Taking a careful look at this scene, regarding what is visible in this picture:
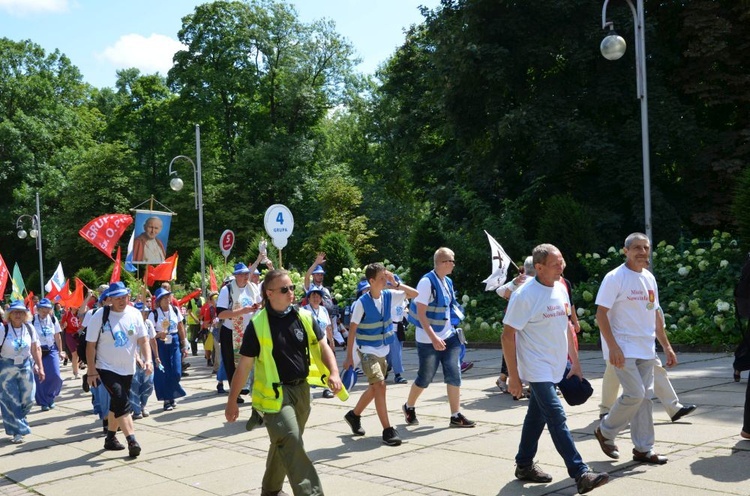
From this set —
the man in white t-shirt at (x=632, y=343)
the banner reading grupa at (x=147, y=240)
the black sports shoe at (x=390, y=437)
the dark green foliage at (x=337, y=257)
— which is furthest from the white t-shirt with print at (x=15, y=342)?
the dark green foliage at (x=337, y=257)

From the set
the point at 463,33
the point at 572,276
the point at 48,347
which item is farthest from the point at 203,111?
the point at 48,347

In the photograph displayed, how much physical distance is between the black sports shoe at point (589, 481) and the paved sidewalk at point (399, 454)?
289 millimetres

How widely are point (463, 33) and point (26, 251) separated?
4241cm

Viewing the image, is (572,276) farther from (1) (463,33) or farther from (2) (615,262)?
(1) (463,33)

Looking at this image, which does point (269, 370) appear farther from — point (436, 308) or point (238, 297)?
point (238, 297)

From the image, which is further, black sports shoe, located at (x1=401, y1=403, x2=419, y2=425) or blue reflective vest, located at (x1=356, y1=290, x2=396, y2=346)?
black sports shoe, located at (x1=401, y1=403, x2=419, y2=425)

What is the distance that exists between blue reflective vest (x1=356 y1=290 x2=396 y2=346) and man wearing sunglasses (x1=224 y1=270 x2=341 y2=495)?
2.76 meters

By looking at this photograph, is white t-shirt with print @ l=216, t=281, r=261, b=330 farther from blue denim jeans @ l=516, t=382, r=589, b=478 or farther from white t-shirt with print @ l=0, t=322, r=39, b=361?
blue denim jeans @ l=516, t=382, r=589, b=478

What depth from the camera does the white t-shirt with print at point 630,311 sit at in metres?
6.74

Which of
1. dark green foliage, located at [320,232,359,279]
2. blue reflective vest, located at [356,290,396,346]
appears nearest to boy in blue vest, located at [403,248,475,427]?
blue reflective vest, located at [356,290,396,346]

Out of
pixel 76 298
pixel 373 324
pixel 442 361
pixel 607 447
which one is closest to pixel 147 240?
pixel 76 298

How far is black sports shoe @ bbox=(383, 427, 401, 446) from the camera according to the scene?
8.30 meters

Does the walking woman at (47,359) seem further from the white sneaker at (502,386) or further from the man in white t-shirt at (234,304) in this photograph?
the white sneaker at (502,386)

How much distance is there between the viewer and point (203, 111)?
158ft
